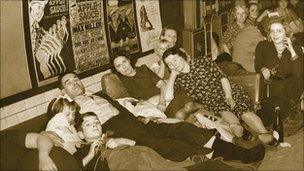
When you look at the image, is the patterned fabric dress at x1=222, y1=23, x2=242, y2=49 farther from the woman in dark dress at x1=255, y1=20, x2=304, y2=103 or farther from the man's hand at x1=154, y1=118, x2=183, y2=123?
the man's hand at x1=154, y1=118, x2=183, y2=123

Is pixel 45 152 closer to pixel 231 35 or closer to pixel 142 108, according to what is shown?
pixel 142 108

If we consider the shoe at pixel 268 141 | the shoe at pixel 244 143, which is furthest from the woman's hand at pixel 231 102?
the shoe at pixel 244 143

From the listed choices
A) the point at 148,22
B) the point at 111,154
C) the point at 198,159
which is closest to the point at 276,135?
the point at 198,159

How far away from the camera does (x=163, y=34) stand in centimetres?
632

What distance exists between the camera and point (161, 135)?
15.2 ft

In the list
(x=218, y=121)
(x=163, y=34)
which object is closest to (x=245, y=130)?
(x=218, y=121)

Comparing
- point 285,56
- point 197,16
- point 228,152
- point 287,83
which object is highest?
point 197,16

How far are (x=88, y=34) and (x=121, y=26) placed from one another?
0.72m

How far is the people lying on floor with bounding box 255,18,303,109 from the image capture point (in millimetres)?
5602

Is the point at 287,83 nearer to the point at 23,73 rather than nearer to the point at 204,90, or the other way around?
the point at 204,90

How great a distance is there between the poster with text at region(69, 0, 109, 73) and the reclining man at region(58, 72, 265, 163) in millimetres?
847

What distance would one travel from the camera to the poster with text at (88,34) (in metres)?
5.53

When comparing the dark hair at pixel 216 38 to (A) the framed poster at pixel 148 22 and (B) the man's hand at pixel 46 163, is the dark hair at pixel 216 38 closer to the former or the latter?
(A) the framed poster at pixel 148 22

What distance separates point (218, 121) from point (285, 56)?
1515mm
